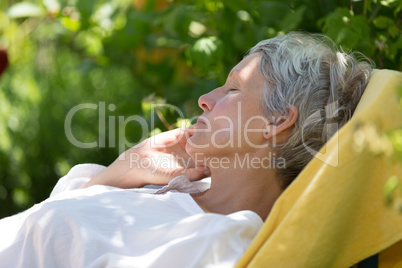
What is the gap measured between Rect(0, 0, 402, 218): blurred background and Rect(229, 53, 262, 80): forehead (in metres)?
0.66

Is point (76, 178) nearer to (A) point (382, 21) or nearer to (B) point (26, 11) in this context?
(A) point (382, 21)

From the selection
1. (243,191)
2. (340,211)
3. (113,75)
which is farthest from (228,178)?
(113,75)

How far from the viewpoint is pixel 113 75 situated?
4.26 meters

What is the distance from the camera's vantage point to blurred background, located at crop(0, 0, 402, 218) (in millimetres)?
2855

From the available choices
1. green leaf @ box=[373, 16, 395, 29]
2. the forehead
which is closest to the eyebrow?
the forehead

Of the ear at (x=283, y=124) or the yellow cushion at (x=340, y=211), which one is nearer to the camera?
the yellow cushion at (x=340, y=211)

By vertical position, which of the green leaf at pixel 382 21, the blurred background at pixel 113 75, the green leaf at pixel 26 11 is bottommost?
the blurred background at pixel 113 75

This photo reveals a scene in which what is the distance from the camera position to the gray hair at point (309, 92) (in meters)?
1.86

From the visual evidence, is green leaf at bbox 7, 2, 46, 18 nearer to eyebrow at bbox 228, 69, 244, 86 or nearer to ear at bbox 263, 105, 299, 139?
eyebrow at bbox 228, 69, 244, 86

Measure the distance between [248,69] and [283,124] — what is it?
0.76 ft

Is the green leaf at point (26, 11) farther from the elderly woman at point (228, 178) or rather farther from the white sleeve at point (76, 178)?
the elderly woman at point (228, 178)

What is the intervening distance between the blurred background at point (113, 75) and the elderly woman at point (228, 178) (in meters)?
0.72

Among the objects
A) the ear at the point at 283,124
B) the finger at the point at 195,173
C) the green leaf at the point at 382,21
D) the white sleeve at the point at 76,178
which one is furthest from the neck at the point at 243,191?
the green leaf at the point at 382,21

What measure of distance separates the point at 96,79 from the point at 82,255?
2.96m
